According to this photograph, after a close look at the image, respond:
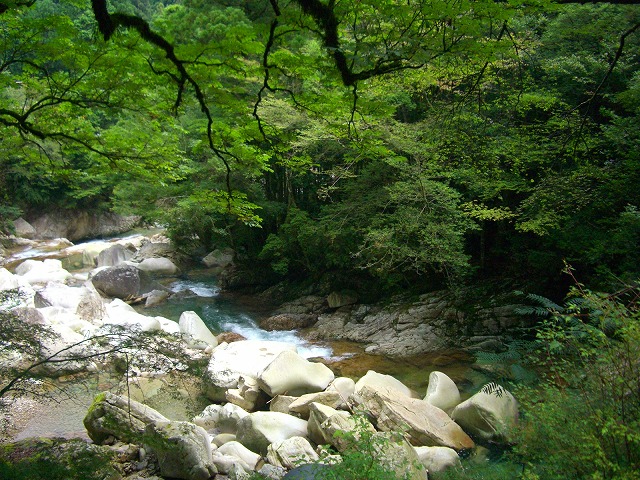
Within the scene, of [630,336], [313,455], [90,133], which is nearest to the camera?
[630,336]

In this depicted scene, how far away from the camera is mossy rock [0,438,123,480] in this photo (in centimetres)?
330

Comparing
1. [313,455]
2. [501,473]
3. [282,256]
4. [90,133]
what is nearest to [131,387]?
[313,455]

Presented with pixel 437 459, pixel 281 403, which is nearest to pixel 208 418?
pixel 281 403

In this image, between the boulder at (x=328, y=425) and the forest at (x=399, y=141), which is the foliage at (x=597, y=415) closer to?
the forest at (x=399, y=141)

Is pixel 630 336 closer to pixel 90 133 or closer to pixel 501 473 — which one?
pixel 501 473

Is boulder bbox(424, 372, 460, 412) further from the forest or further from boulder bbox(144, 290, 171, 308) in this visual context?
boulder bbox(144, 290, 171, 308)

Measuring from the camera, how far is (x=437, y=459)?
5.21 metres

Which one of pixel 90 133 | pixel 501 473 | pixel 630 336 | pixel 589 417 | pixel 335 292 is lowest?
pixel 335 292

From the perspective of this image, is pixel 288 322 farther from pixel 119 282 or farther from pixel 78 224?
pixel 78 224

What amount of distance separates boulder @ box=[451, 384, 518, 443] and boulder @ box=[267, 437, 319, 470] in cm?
218

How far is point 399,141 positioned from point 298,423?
558 cm

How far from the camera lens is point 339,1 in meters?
2.86

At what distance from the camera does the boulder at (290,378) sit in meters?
6.98

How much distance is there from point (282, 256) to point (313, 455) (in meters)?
8.01
